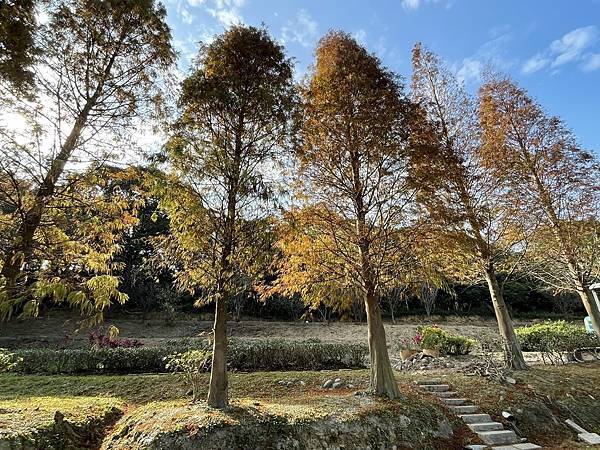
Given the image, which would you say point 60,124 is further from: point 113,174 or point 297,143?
point 297,143

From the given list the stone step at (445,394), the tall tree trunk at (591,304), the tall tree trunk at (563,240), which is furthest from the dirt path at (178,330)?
the stone step at (445,394)

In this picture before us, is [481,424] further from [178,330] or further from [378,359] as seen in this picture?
[178,330]

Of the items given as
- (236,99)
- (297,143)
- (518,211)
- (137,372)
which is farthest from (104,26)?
(518,211)

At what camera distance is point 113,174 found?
467 centimetres

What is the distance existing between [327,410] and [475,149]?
8053 millimetres

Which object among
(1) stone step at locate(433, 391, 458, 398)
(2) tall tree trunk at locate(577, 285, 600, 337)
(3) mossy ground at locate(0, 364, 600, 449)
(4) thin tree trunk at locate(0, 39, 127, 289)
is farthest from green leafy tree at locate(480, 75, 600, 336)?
(4) thin tree trunk at locate(0, 39, 127, 289)

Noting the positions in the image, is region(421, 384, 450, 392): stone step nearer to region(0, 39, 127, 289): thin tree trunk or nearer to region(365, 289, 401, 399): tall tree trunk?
region(365, 289, 401, 399): tall tree trunk

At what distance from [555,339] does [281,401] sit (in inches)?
393

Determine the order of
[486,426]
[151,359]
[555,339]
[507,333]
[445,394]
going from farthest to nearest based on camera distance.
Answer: [555,339]
[151,359]
[507,333]
[445,394]
[486,426]

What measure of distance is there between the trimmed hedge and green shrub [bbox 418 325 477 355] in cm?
374

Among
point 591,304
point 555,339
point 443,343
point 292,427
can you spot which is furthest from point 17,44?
point 555,339

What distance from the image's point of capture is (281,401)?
6281 mm

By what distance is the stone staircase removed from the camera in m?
5.48

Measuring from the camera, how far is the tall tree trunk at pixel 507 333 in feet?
29.4
